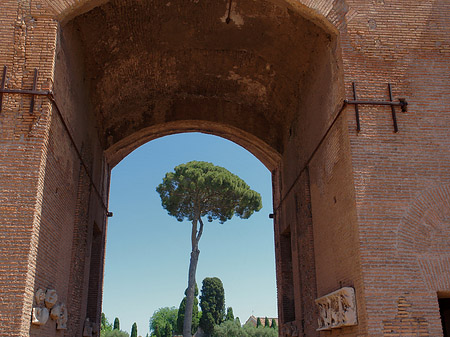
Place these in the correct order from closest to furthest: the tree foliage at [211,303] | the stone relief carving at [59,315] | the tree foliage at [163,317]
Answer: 1. the stone relief carving at [59,315]
2. the tree foliage at [211,303]
3. the tree foliage at [163,317]

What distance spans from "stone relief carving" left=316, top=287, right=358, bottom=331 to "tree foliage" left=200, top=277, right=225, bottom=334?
29595 millimetres

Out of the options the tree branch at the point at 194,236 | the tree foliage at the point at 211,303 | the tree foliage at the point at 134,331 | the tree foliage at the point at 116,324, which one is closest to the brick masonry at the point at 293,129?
the tree branch at the point at 194,236

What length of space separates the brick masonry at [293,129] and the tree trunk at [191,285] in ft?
42.2

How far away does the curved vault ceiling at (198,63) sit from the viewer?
9.40m

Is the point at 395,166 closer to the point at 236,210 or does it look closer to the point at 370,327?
the point at 370,327

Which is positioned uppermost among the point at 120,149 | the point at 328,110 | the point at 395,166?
the point at 120,149

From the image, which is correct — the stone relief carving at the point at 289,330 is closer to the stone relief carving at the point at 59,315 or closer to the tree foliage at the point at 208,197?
the stone relief carving at the point at 59,315

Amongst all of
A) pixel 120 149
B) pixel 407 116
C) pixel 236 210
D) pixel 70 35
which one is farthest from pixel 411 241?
pixel 236 210

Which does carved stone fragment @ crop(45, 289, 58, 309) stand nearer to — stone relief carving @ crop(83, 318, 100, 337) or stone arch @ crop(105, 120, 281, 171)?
stone relief carving @ crop(83, 318, 100, 337)

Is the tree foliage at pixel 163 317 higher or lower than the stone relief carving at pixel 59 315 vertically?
higher

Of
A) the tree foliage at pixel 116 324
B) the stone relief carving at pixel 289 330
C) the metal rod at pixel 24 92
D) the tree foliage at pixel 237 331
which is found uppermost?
the metal rod at pixel 24 92

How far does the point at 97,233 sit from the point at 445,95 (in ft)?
28.3

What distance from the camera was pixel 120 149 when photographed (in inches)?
523

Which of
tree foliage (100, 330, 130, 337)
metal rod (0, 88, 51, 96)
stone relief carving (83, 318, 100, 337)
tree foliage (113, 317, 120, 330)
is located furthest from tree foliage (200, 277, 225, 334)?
metal rod (0, 88, 51, 96)
